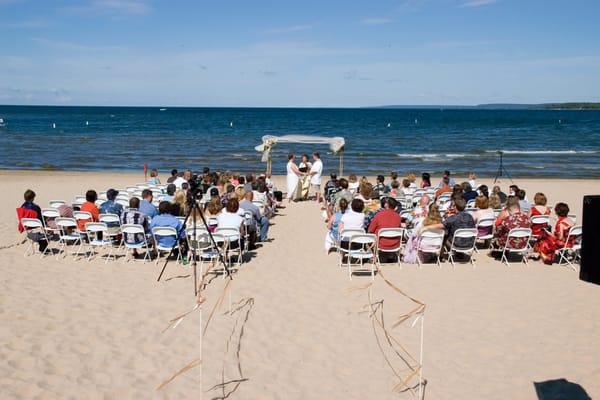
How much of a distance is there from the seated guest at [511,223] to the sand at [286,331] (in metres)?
0.42

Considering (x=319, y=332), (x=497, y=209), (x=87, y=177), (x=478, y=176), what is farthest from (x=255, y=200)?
(x=478, y=176)

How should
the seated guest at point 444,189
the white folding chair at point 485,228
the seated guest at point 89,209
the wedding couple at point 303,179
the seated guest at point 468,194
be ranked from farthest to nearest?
the wedding couple at point 303,179 < the seated guest at point 444,189 < the seated guest at point 468,194 < the seated guest at point 89,209 < the white folding chair at point 485,228

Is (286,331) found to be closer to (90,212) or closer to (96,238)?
(96,238)

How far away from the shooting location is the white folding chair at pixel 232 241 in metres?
9.05

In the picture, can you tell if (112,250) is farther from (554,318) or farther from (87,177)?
(87,177)

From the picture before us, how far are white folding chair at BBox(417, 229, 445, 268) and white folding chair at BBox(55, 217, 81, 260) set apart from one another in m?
5.75

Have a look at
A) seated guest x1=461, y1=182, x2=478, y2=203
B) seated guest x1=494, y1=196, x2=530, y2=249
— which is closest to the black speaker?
seated guest x1=494, y1=196, x2=530, y2=249

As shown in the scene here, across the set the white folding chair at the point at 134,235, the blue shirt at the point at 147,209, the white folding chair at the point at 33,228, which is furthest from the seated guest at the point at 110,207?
the white folding chair at the point at 33,228

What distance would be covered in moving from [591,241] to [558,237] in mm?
7303

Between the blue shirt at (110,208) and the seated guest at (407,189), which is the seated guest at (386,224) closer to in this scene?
the seated guest at (407,189)

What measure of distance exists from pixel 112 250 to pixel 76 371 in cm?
490

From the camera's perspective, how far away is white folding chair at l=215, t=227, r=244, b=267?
9.05m

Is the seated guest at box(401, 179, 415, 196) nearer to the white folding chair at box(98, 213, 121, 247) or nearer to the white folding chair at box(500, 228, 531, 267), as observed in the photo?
the white folding chair at box(500, 228, 531, 267)

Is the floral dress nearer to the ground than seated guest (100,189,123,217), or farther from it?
nearer to the ground
